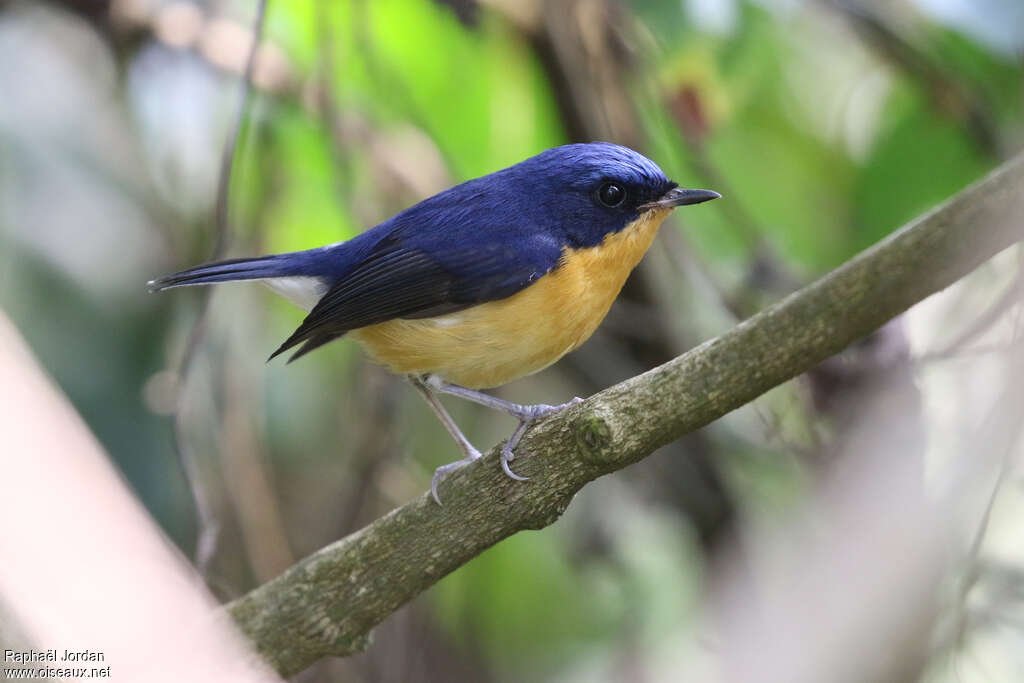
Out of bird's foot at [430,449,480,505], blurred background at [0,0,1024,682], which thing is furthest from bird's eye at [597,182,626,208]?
bird's foot at [430,449,480,505]

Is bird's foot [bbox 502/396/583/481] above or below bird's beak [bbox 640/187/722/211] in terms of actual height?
below

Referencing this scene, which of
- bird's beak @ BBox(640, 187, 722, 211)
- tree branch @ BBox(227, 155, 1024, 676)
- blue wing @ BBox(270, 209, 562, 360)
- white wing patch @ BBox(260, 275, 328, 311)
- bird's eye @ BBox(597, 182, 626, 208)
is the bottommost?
tree branch @ BBox(227, 155, 1024, 676)

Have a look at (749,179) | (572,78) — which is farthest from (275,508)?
(749,179)

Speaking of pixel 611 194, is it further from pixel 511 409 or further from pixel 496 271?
pixel 511 409

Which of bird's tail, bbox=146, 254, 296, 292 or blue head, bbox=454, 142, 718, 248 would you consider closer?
blue head, bbox=454, 142, 718, 248

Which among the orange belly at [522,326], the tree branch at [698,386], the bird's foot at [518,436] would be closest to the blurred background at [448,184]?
the orange belly at [522,326]

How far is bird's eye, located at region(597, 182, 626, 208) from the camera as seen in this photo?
11.4 ft

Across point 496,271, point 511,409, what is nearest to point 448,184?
point 496,271

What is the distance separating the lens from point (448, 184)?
5176 millimetres

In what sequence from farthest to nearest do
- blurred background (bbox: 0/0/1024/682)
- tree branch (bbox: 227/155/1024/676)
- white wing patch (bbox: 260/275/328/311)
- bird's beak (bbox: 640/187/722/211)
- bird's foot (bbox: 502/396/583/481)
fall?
blurred background (bbox: 0/0/1024/682)
white wing patch (bbox: 260/275/328/311)
bird's beak (bbox: 640/187/722/211)
bird's foot (bbox: 502/396/583/481)
tree branch (bbox: 227/155/1024/676)

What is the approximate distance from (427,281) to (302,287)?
698 millimetres

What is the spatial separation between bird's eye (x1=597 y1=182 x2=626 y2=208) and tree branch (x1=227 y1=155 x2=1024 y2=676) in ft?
3.76

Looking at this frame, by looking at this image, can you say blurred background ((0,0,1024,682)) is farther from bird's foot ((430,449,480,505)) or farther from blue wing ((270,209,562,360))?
bird's foot ((430,449,480,505))

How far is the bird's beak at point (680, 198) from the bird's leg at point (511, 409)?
75 centimetres
